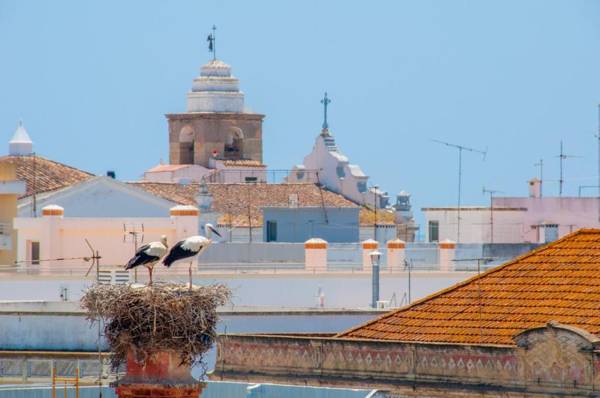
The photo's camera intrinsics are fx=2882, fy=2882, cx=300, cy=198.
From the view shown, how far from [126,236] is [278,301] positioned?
5612 millimetres

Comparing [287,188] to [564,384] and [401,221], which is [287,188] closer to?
[401,221]

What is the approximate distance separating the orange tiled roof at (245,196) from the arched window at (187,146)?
20497 mm

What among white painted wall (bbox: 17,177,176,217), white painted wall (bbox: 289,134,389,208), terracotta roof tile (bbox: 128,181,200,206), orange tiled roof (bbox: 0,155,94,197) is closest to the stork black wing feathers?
white painted wall (bbox: 17,177,176,217)

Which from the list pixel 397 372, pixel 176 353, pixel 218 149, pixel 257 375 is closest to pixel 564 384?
pixel 397 372

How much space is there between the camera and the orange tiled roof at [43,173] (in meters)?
87.4

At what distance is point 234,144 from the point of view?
118m

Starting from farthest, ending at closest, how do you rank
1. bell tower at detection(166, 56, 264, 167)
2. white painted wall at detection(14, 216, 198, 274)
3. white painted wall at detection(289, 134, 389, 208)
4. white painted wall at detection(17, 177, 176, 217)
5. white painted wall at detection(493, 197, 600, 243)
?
bell tower at detection(166, 56, 264, 167), white painted wall at detection(289, 134, 389, 208), white painted wall at detection(493, 197, 600, 243), white painted wall at detection(17, 177, 176, 217), white painted wall at detection(14, 216, 198, 274)

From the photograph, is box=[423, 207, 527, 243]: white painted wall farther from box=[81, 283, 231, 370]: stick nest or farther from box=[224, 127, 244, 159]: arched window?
box=[81, 283, 231, 370]: stick nest

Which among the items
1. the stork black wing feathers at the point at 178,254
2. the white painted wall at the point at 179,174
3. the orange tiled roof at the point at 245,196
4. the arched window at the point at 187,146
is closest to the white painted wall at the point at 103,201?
the orange tiled roof at the point at 245,196

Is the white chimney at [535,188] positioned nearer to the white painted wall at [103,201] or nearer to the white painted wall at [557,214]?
the white painted wall at [557,214]

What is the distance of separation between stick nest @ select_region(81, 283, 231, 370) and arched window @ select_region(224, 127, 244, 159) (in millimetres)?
84101

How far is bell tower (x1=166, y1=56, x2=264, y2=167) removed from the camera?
11625 cm

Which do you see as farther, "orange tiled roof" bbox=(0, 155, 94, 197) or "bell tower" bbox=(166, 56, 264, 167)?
"bell tower" bbox=(166, 56, 264, 167)

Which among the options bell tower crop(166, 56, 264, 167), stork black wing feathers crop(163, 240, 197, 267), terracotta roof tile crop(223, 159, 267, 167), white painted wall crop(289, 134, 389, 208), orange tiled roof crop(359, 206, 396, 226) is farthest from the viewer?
bell tower crop(166, 56, 264, 167)
